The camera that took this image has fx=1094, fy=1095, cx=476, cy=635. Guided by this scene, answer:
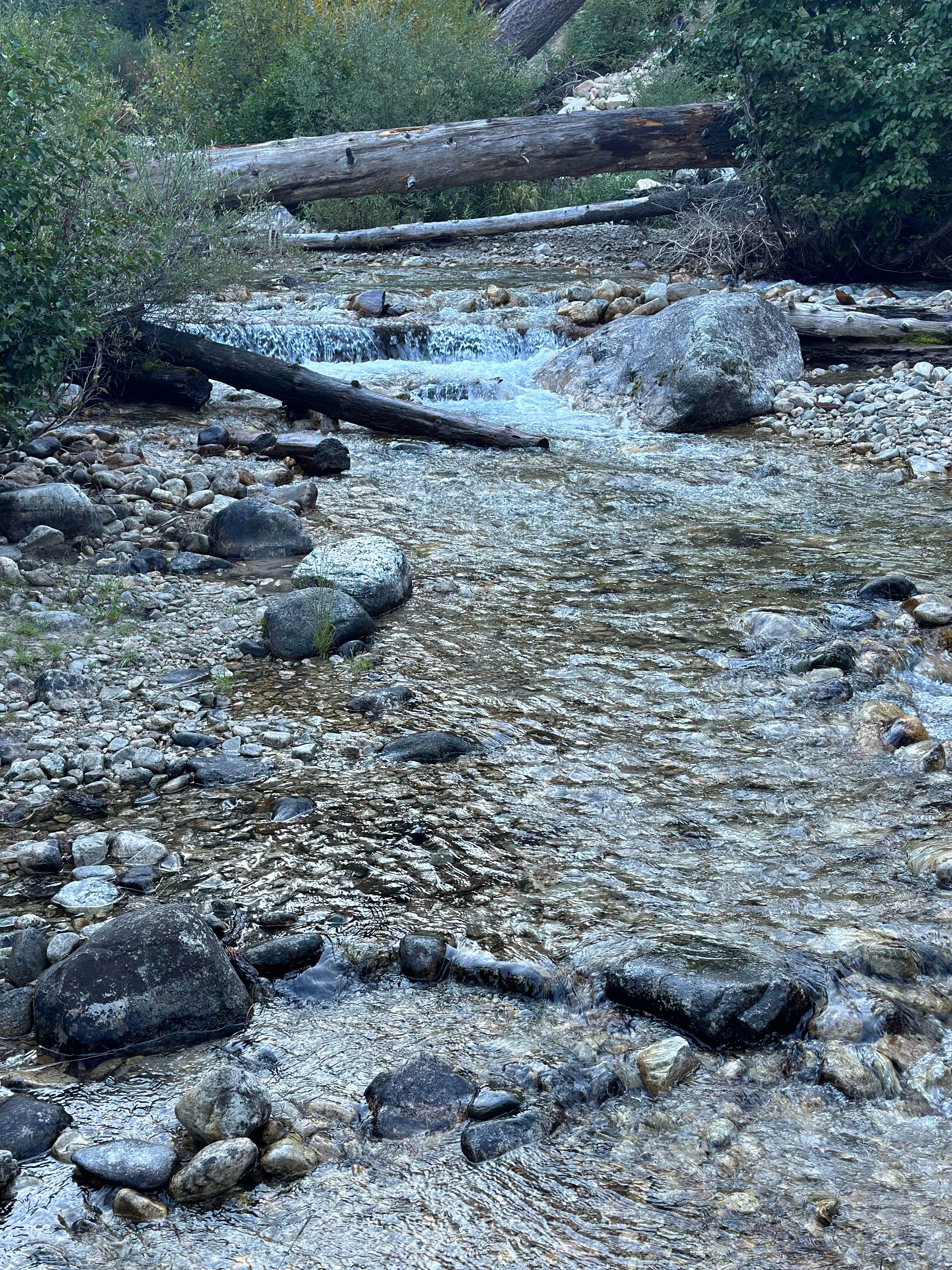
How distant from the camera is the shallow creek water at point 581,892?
2.12 meters

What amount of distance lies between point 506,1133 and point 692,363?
7.61m

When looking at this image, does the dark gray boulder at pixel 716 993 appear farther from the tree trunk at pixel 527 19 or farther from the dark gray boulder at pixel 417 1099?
the tree trunk at pixel 527 19

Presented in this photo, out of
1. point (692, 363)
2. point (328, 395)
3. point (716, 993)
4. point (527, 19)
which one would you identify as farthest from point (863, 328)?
point (527, 19)

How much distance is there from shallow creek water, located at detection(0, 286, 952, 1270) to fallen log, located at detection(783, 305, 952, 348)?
172 inches

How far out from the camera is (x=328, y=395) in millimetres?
8422

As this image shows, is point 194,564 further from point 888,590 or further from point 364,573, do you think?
point 888,590

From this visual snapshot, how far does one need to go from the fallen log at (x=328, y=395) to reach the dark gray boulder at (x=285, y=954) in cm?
590

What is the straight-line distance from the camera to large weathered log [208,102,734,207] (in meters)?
14.9

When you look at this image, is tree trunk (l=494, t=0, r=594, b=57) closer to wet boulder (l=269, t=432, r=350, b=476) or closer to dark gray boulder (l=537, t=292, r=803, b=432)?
dark gray boulder (l=537, t=292, r=803, b=432)

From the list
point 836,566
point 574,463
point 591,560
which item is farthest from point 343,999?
point 574,463

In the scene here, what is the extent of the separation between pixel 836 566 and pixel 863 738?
2.04m

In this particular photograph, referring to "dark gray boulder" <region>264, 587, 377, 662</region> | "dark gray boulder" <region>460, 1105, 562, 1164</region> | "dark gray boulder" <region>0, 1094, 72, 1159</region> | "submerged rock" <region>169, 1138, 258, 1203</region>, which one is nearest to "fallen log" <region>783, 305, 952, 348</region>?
"dark gray boulder" <region>264, 587, 377, 662</region>

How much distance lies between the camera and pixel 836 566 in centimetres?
587

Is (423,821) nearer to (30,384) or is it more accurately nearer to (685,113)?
(30,384)
